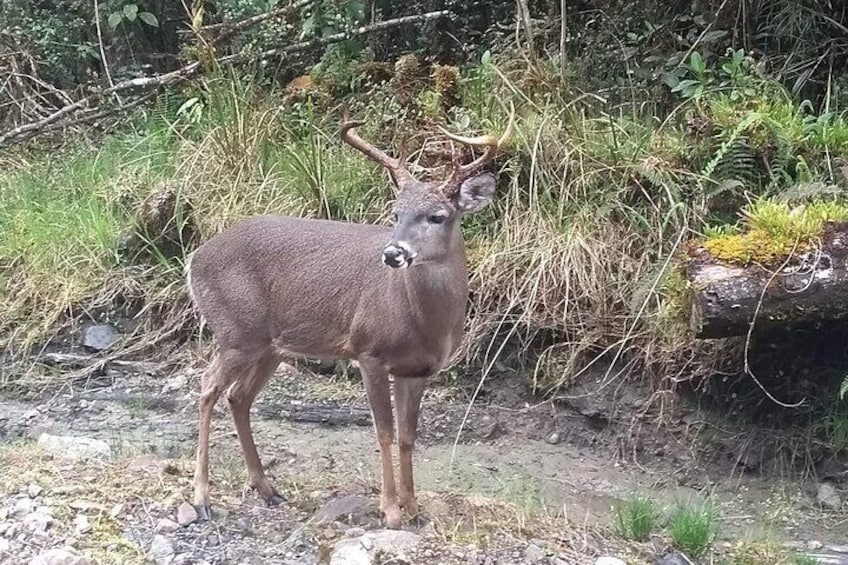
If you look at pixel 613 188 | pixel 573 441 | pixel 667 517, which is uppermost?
pixel 613 188

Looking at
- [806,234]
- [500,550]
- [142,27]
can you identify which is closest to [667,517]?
[500,550]

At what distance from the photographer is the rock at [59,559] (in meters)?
4.23

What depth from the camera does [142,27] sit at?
10461 mm

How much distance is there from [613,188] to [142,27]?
5.18 m

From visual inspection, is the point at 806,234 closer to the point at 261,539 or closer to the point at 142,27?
the point at 261,539

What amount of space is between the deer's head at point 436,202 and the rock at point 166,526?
1.32 metres

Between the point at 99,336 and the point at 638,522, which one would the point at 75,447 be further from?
the point at 638,522

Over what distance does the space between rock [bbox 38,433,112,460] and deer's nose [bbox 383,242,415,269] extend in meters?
1.88

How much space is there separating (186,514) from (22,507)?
60 centimetres

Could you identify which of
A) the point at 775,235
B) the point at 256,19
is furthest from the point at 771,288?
the point at 256,19

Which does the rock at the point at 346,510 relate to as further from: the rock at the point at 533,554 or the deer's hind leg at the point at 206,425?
the rock at the point at 533,554

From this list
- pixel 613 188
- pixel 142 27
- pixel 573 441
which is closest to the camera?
pixel 573 441

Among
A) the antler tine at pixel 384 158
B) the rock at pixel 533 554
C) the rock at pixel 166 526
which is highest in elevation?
the antler tine at pixel 384 158

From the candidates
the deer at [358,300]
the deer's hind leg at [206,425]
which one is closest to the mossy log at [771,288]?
the deer at [358,300]
